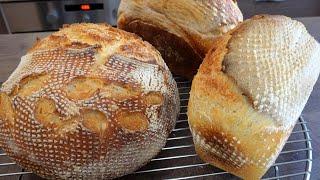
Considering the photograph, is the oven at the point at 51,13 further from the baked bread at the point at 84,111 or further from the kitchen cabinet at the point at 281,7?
the baked bread at the point at 84,111

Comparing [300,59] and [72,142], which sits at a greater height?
[300,59]

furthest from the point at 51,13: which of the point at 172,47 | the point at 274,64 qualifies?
the point at 274,64

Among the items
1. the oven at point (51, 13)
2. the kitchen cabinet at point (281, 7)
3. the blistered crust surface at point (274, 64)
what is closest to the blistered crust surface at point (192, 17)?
the blistered crust surface at point (274, 64)

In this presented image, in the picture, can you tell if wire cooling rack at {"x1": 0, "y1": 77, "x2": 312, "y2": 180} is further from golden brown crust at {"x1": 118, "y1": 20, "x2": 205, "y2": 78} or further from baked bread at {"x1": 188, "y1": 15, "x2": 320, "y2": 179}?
golden brown crust at {"x1": 118, "y1": 20, "x2": 205, "y2": 78}

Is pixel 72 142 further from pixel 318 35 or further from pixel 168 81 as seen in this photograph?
pixel 318 35

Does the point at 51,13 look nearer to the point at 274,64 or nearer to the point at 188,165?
the point at 188,165

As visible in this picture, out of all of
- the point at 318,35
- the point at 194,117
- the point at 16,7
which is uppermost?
the point at 194,117

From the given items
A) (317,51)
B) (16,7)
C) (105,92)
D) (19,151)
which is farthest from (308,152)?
(16,7)
